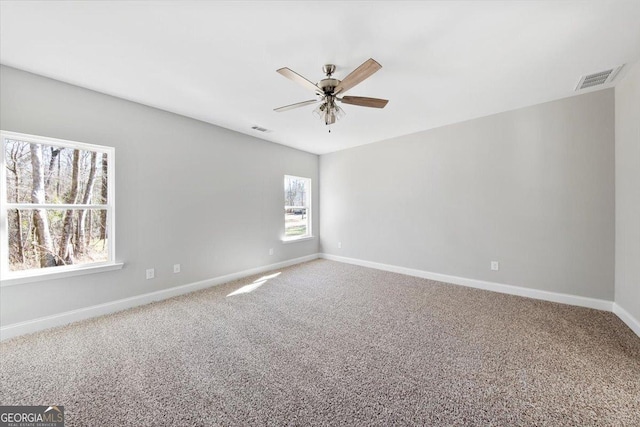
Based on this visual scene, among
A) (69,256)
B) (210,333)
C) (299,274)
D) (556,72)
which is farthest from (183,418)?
(556,72)

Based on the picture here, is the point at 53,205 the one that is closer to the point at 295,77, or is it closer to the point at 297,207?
the point at 295,77

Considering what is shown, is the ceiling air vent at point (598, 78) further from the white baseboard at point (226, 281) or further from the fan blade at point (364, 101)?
the white baseboard at point (226, 281)

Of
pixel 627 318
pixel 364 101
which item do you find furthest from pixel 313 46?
→ pixel 627 318

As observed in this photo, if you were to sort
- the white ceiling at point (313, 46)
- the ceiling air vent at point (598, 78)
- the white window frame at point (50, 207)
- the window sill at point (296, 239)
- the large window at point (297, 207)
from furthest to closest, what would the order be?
the large window at point (297, 207) < the window sill at point (296, 239) < the ceiling air vent at point (598, 78) < the white window frame at point (50, 207) < the white ceiling at point (313, 46)

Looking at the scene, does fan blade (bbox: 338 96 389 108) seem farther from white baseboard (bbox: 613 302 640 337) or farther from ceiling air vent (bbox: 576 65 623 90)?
white baseboard (bbox: 613 302 640 337)

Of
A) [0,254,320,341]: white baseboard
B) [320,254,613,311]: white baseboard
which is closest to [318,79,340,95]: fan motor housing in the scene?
[0,254,320,341]: white baseboard

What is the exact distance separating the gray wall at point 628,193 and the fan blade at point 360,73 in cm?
254

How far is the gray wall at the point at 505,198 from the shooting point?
274 centimetres

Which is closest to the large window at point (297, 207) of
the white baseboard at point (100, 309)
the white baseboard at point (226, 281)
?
the white baseboard at point (226, 281)

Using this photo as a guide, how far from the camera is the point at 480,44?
6.22ft

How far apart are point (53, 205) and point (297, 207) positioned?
357 centimetres

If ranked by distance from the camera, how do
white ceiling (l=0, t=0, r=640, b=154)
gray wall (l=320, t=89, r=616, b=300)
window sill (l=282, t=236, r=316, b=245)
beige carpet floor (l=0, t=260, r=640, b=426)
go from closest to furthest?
1. beige carpet floor (l=0, t=260, r=640, b=426)
2. white ceiling (l=0, t=0, r=640, b=154)
3. gray wall (l=320, t=89, r=616, b=300)
4. window sill (l=282, t=236, r=316, b=245)

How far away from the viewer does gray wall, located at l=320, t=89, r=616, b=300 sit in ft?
8.98

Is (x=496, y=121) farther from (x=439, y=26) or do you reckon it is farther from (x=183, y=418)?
(x=183, y=418)
